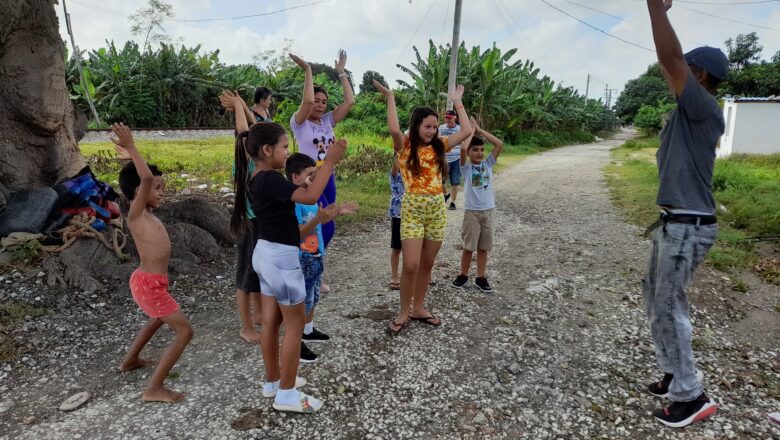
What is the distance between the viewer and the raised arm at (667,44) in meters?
2.36

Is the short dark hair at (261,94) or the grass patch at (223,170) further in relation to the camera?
the grass patch at (223,170)

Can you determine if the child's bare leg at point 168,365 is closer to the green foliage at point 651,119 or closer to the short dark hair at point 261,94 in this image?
the short dark hair at point 261,94

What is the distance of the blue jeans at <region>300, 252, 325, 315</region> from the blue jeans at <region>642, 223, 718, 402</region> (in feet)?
6.93

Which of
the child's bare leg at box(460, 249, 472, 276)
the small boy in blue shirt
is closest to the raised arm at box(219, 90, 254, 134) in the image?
the small boy in blue shirt

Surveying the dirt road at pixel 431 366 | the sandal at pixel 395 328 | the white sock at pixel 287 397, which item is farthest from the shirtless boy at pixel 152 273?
the sandal at pixel 395 328

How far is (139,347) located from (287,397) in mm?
1183

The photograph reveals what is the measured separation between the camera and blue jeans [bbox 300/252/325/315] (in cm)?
322

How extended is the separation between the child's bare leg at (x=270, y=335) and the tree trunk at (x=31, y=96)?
13.4ft

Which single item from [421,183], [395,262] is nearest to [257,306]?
[395,262]

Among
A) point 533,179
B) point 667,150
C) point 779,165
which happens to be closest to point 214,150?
point 533,179

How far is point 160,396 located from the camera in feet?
9.40

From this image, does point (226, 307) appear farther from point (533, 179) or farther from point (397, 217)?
point (533, 179)

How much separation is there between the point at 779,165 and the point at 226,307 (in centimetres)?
1771

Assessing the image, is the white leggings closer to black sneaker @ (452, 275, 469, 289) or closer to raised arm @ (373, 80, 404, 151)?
raised arm @ (373, 80, 404, 151)
